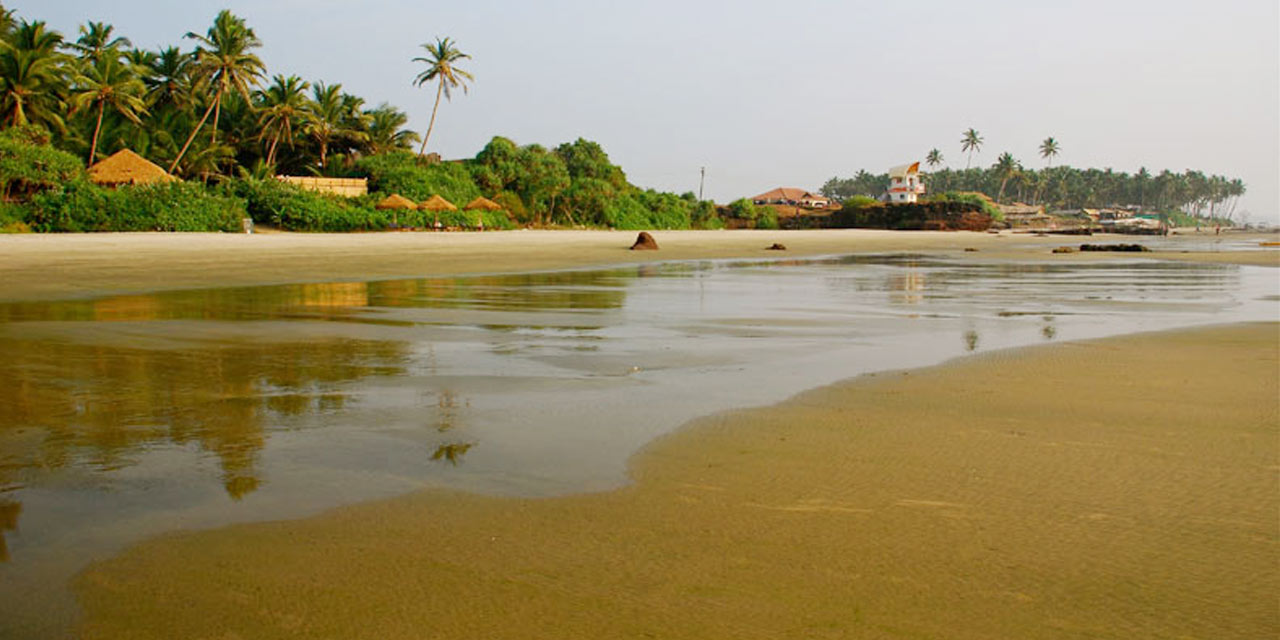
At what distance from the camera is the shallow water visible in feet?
10.8

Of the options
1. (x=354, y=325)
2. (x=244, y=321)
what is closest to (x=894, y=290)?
(x=354, y=325)

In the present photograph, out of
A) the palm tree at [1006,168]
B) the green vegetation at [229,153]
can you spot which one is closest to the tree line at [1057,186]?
the palm tree at [1006,168]

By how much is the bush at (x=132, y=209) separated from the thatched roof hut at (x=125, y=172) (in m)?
1.46

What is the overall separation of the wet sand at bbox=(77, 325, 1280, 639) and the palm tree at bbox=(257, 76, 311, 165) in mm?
43844

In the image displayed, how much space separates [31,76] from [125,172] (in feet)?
22.0

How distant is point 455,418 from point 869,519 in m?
2.47

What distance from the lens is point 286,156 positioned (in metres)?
47.5

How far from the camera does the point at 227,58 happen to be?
39.6 meters

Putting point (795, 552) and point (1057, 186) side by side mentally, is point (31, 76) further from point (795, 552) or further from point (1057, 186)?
point (1057, 186)

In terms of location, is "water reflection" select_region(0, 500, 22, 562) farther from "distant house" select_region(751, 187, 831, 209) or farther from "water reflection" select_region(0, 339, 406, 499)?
"distant house" select_region(751, 187, 831, 209)

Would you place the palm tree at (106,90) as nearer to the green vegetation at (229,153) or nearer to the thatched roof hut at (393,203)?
the green vegetation at (229,153)

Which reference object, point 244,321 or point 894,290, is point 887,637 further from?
point 894,290

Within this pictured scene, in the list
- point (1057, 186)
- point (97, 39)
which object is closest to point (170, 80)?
point (97, 39)

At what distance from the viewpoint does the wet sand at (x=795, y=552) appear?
7.43ft
